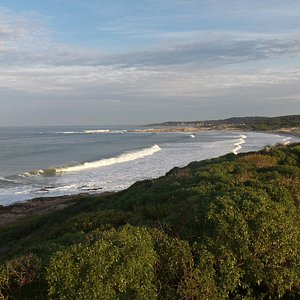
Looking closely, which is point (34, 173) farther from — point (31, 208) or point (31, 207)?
point (31, 208)

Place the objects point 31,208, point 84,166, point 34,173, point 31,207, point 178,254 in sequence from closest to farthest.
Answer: point 178,254 < point 31,208 < point 31,207 < point 34,173 < point 84,166

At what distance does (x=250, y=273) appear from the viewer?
8.30 metres

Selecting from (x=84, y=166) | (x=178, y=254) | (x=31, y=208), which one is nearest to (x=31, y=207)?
(x=31, y=208)

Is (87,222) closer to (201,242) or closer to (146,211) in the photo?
(146,211)

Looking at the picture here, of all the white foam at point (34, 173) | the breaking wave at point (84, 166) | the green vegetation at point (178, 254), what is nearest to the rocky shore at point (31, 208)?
the green vegetation at point (178, 254)

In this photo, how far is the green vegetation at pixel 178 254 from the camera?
6.57 m

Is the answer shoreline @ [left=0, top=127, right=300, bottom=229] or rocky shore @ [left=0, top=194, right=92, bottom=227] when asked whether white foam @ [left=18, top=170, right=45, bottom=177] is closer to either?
shoreline @ [left=0, top=127, right=300, bottom=229]

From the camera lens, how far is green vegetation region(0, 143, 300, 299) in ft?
21.6

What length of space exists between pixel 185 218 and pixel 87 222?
9.35 ft

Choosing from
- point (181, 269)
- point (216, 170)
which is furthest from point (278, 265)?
point (216, 170)

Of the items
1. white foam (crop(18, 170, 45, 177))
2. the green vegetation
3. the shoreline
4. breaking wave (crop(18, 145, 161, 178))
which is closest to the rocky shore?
the shoreline

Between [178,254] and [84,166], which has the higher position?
[178,254]

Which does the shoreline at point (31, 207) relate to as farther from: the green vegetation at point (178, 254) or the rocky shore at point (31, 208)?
the green vegetation at point (178, 254)

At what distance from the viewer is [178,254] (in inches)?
301
